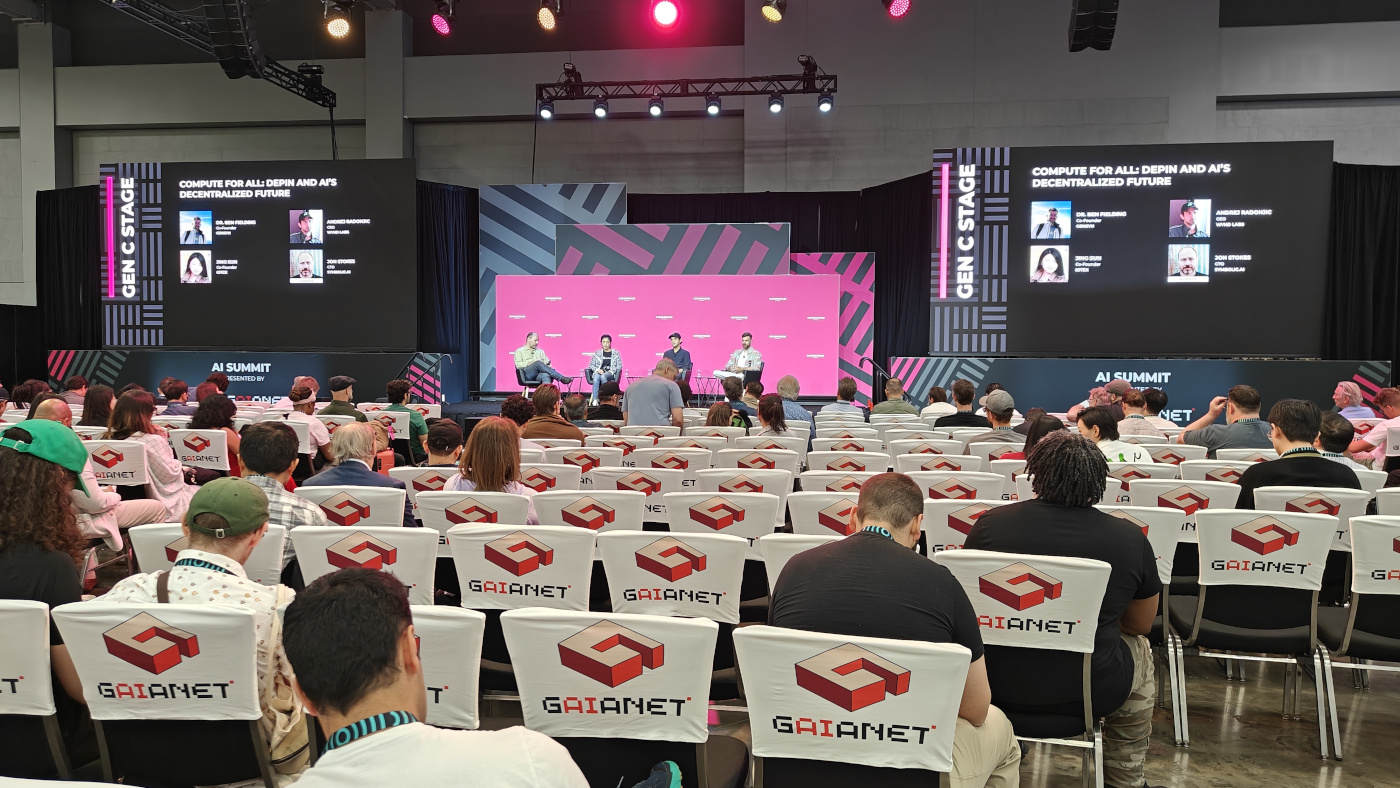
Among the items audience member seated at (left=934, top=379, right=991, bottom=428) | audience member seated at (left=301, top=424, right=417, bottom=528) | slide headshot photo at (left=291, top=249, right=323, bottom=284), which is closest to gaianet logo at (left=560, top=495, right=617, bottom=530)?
audience member seated at (left=301, top=424, right=417, bottom=528)

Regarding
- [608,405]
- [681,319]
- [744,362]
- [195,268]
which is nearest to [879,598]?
[608,405]

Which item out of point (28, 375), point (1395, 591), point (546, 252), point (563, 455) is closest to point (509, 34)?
point (546, 252)

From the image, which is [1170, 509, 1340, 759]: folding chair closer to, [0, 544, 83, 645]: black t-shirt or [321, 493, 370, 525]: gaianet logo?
[321, 493, 370, 525]: gaianet logo

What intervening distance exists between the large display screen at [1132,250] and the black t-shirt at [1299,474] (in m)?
8.53

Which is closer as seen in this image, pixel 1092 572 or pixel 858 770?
pixel 858 770

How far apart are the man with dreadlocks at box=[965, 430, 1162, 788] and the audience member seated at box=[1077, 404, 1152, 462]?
195 cm

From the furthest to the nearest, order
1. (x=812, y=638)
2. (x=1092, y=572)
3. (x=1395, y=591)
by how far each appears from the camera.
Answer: (x=1395, y=591) → (x=1092, y=572) → (x=812, y=638)

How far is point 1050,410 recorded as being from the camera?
11836 mm

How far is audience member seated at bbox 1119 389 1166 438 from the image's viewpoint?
640 cm

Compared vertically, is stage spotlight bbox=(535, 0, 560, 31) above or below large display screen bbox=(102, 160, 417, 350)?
above

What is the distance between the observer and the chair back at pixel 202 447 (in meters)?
5.65

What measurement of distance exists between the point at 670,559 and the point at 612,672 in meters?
0.94

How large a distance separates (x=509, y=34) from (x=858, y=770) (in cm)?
1568

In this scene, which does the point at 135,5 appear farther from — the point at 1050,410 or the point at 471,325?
the point at 1050,410
